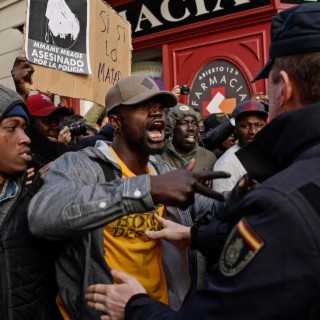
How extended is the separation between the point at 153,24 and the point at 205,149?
4.12 meters

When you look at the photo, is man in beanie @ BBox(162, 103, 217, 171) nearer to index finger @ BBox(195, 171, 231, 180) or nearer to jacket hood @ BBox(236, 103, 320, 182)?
index finger @ BBox(195, 171, 231, 180)

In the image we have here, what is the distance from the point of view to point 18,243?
75.8 inches

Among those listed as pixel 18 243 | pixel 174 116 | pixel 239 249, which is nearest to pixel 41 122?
pixel 174 116

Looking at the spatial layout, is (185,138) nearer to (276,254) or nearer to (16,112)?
(16,112)

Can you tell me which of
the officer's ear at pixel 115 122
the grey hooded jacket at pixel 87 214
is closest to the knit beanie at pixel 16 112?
the grey hooded jacket at pixel 87 214

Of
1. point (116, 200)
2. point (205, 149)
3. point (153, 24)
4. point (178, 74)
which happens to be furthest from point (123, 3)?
point (116, 200)

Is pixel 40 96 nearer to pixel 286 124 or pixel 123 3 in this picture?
pixel 286 124

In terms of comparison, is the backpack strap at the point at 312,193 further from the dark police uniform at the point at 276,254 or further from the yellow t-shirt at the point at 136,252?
the yellow t-shirt at the point at 136,252

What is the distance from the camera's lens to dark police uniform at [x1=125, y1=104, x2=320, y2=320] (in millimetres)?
958

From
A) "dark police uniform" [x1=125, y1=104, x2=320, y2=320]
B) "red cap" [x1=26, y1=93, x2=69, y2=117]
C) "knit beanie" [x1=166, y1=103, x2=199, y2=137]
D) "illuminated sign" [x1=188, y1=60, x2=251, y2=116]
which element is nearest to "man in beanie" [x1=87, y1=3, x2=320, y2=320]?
"dark police uniform" [x1=125, y1=104, x2=320, y2=320]

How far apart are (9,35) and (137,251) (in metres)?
7.55

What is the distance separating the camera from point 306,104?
1258 mm

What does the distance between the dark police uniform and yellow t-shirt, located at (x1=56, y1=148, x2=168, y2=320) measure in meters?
0.85

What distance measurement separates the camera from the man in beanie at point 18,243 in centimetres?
187
